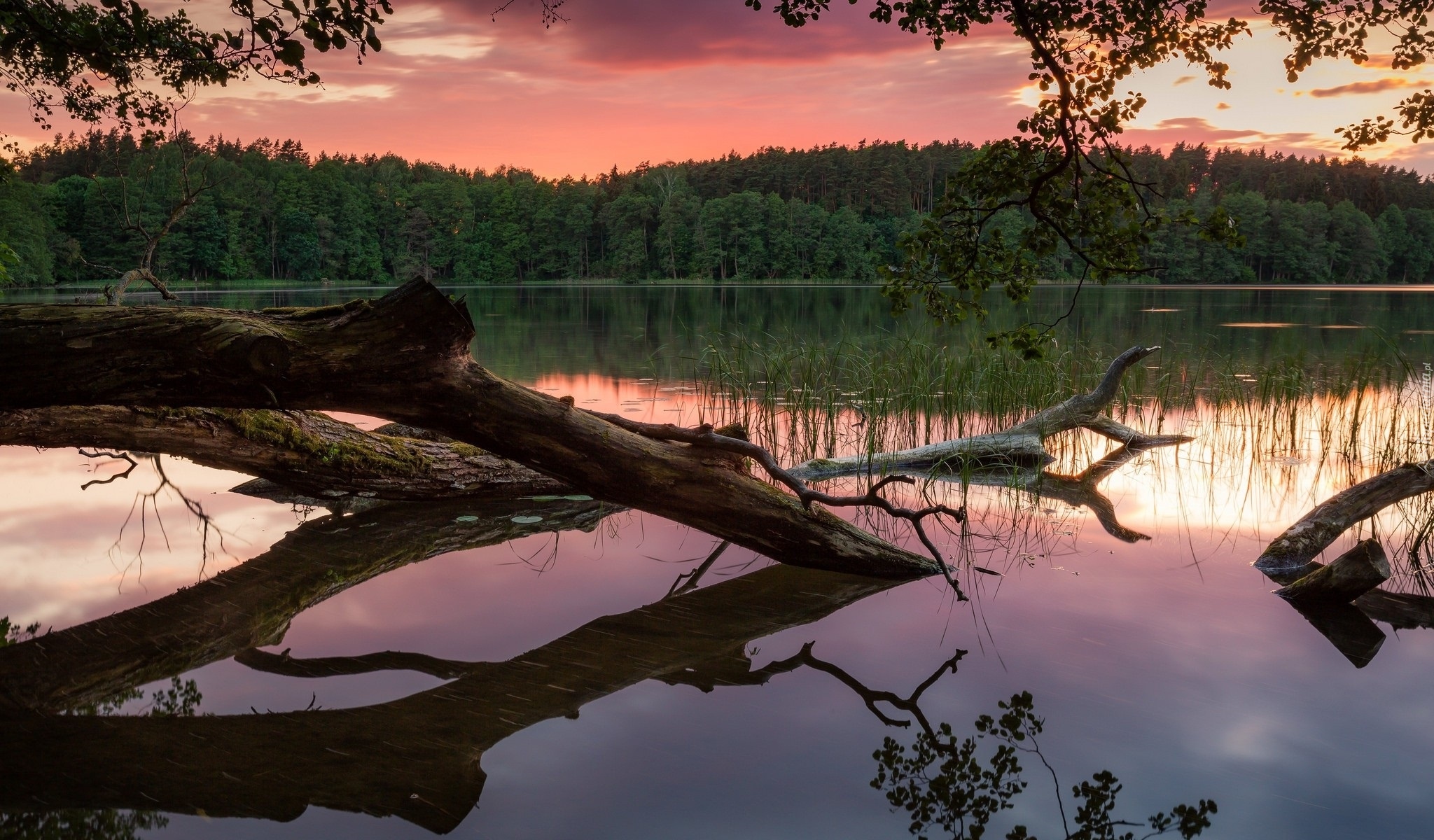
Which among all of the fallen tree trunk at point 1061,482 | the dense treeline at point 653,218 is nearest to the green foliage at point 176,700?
the fallen tree trunk at point 1061,482

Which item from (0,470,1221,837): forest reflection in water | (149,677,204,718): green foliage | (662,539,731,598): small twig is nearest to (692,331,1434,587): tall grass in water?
(662,539,731,598): small twig

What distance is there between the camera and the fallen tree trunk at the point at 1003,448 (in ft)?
23.6

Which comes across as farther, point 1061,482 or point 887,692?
→ point 1061,482

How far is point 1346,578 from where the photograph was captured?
4.25m

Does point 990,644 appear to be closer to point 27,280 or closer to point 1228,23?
point 1228,23

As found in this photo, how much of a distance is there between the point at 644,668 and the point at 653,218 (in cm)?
8998

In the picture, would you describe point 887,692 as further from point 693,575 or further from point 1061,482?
Answer: point 1061,482

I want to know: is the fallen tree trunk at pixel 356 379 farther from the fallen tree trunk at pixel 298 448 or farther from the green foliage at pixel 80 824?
the green foliage at pixel 80 824

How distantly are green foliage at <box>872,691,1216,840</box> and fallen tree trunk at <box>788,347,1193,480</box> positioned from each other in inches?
130

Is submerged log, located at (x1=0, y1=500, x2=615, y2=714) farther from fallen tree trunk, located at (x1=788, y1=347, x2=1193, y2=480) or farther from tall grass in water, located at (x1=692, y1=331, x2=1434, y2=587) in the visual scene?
tall grass in water, located at (x1=692, y1=331, x2=1434, y2=587)

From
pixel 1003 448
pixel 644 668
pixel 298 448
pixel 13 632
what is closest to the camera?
pixel 644 668

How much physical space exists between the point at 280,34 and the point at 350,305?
1078mm

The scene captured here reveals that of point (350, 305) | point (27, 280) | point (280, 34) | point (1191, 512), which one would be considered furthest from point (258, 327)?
point (27, 280)

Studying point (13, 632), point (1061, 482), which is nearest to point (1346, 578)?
point (1061, 482)
